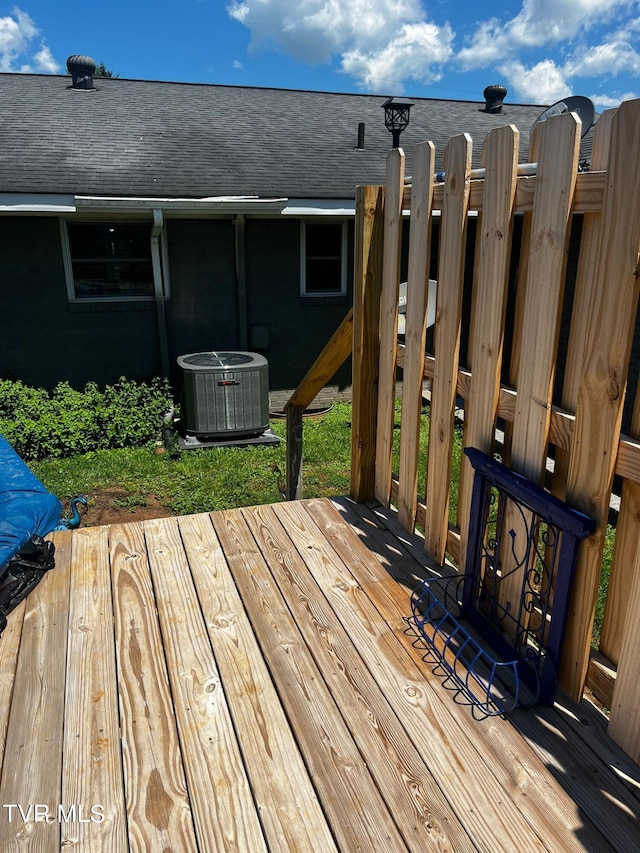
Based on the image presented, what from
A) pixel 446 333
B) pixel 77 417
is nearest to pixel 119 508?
pixel 77 417

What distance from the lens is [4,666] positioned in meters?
2.09

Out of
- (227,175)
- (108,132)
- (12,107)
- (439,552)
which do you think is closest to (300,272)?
(227,175)

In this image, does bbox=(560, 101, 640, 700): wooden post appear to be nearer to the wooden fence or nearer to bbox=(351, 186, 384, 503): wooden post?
the wooden fence

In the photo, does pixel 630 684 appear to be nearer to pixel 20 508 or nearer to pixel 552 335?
pixel 552 335

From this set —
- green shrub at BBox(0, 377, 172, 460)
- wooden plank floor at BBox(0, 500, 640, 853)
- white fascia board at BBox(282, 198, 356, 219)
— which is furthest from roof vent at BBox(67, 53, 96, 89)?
wooden plank floor at BBox(0, 500, 640, 853)

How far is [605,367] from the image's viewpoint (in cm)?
161

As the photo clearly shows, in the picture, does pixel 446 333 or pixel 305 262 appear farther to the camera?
pixel 305 262

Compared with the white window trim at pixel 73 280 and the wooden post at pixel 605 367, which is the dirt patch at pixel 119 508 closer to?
the white window trim at pixel 73 280

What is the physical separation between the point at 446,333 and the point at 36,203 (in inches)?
241

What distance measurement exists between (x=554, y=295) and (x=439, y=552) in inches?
48.5

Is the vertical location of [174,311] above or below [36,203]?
below

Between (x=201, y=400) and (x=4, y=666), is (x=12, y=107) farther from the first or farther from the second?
(x=4, y=666)

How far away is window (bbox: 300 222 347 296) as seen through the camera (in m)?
8.62

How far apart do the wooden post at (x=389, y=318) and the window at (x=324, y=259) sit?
5.96 metres
